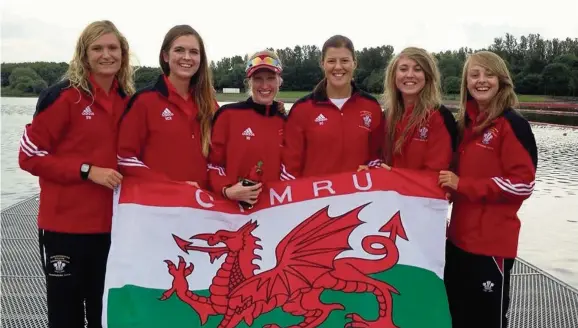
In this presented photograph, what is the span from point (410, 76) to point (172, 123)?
194 cm

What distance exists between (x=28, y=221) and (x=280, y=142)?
21.6ft

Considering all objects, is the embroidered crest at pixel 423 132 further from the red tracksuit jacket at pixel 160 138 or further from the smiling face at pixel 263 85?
the red tracksuit jacket at pixel 160 138

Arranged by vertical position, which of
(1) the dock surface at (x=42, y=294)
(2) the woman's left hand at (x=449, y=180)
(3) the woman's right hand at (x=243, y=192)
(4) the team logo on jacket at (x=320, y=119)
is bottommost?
(1) the dock surface at (x=42, y=294)

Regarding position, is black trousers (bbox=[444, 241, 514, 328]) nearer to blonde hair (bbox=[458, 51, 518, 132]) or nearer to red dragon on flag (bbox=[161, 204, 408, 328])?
red dragon on flag (bbox=[161, 204, 408, 328])

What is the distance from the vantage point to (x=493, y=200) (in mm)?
3973

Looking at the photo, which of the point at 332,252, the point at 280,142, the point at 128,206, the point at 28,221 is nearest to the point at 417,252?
the point at 332,252

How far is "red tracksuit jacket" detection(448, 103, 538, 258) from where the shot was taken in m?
3.93

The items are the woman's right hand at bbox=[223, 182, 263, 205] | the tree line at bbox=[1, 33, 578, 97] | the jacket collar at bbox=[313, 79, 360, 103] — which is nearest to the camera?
the woman's right hand at bbox=[223, 182, 263, 205]

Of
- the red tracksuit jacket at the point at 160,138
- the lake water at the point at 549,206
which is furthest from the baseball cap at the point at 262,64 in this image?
the lake water at the point at 549,206

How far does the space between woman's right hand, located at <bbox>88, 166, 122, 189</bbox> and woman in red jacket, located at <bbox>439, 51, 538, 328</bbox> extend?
97.0 inches

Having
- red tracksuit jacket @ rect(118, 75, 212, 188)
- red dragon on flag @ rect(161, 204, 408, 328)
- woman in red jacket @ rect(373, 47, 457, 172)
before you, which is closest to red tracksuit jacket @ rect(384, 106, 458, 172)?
woman in red jacket @ rect(373, 47, 457, 172)

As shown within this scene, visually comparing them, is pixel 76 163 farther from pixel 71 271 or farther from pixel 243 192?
pixel 243 192

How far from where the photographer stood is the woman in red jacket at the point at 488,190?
12.9 ft

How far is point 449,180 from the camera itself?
4.04 meters
